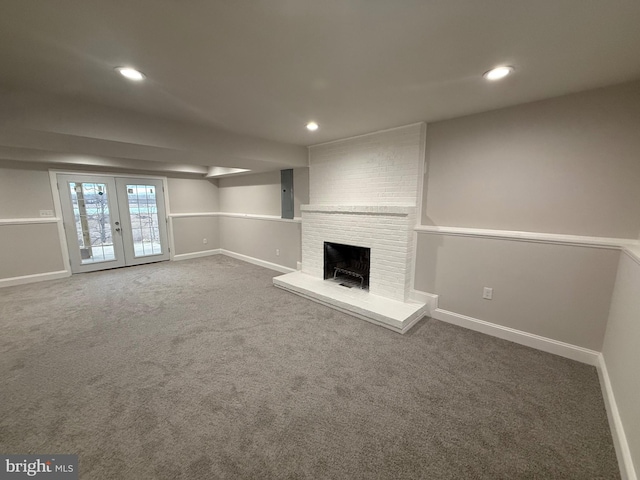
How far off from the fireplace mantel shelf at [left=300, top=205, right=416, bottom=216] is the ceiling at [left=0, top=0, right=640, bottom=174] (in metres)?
1.10

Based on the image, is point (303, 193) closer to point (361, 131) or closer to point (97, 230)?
point (361, 131)

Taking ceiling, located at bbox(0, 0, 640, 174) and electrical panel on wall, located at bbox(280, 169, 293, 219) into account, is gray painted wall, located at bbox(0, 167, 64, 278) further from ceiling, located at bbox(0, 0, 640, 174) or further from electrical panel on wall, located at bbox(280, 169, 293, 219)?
electrical panel on wall, located at bbox(280, 169, 293, 219)

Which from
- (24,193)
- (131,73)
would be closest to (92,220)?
(24,193)

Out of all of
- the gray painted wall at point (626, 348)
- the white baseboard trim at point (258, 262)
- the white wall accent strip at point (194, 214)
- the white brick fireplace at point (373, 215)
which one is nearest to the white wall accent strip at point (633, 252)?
the gray painted wall at point (626, 348)

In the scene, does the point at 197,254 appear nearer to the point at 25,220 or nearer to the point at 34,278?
the point at 34,278

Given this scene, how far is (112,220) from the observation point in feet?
17.0

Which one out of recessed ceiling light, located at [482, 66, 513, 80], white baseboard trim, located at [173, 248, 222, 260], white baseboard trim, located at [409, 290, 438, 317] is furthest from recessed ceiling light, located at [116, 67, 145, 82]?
white baseboard trim, located at [173, 248, 222, 260]

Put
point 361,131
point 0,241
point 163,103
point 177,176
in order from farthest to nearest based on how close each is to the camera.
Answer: point 177,176 → point 0,241 → point 361,131 → point 163,103

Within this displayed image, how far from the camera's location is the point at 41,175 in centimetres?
436

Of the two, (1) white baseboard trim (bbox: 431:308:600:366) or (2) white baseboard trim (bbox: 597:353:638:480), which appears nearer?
(2) white baseboard trim (bbox: 597:353:638:480)

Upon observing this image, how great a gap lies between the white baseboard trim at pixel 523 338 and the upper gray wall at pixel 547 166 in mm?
1053

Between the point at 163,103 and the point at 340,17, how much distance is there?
189 centimetres

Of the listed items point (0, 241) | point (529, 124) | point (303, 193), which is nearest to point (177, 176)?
point (0, 241)

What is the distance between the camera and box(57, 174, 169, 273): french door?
475 cm
